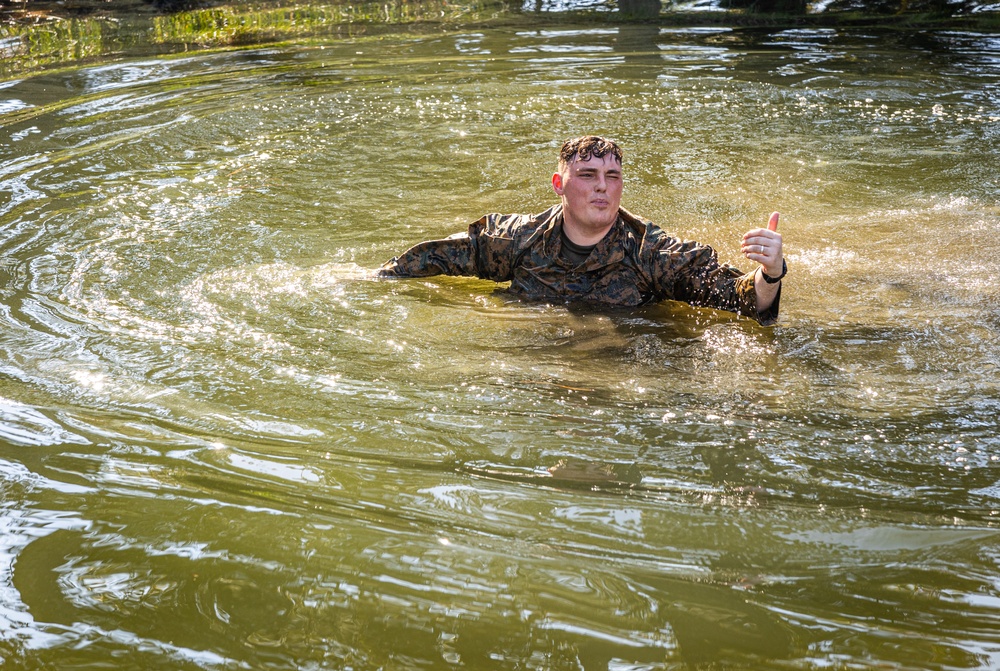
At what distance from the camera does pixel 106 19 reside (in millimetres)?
15328

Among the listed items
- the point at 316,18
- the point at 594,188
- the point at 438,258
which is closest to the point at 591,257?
the point at 594,188

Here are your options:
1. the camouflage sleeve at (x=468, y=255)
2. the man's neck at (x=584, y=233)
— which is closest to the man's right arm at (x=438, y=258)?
the camouflage sleeve at (x=468, y=255)

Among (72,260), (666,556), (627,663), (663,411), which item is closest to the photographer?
(627,663)

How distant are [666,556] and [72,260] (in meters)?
4.40

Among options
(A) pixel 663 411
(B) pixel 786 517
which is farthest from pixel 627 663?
(A) pixel 663 411

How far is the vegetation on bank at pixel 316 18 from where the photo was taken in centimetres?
1323

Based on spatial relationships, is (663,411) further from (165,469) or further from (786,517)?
(165,469)

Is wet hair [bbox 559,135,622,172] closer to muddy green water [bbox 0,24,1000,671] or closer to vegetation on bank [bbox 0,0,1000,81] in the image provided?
muddy green water [bbox 0,24,1000,671]

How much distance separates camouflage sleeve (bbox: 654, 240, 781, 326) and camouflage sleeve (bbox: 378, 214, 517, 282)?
0.91m

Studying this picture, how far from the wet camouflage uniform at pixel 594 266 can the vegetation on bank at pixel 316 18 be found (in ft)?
28.3

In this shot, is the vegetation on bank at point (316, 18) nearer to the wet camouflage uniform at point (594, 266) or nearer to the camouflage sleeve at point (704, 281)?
the wet camouflage uniform at point (594, 266)

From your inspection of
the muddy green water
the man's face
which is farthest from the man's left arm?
the man's face

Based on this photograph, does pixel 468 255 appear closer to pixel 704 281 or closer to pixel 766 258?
pixel 704 281

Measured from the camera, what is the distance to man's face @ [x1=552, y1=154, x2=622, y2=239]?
515cm
